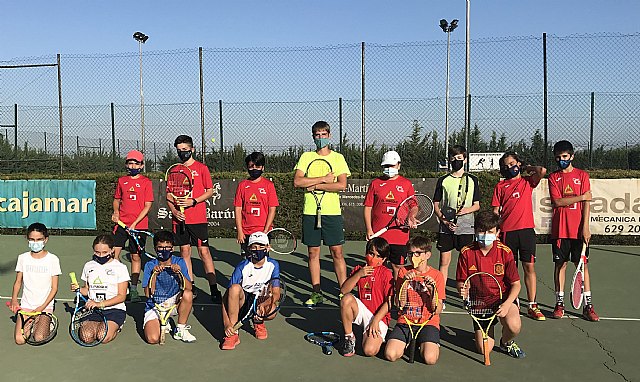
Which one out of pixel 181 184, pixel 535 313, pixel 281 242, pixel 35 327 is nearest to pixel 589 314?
pixel 535 313

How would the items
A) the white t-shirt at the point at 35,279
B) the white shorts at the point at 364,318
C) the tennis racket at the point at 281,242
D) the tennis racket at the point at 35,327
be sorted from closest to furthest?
the white shorts at the point at 364,318
the tennis racket at the point at 35,327
the white t-shirt at the point at 35,279
the tennis racket at the point at 281,242

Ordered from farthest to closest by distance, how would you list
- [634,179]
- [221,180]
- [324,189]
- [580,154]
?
1. [580,154]
2. [221,180]
3. [634,179]
4. [324,189]

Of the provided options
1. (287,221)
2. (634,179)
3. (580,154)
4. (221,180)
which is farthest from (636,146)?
(221,180)

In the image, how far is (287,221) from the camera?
12.6 metres

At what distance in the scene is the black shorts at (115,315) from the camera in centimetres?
545

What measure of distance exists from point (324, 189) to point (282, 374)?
236cm

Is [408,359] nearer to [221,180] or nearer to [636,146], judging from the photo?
[221,180]

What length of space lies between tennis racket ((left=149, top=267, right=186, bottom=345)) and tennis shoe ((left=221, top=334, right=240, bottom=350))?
581mm

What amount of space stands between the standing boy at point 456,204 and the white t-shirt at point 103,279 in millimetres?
3330

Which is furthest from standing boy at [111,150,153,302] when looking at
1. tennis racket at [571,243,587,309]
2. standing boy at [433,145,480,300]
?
tennis racket at [571,243,587,309]

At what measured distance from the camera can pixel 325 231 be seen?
6625mm

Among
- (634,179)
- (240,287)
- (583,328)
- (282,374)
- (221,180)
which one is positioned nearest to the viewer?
Result: (282,374)

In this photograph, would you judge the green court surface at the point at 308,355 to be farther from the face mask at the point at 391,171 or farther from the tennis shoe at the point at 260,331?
the face mask at the point at 391,171

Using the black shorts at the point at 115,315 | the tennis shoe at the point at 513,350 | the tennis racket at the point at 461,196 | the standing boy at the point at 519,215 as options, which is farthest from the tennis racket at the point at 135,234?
the tennis shoe at the point at 513,350
